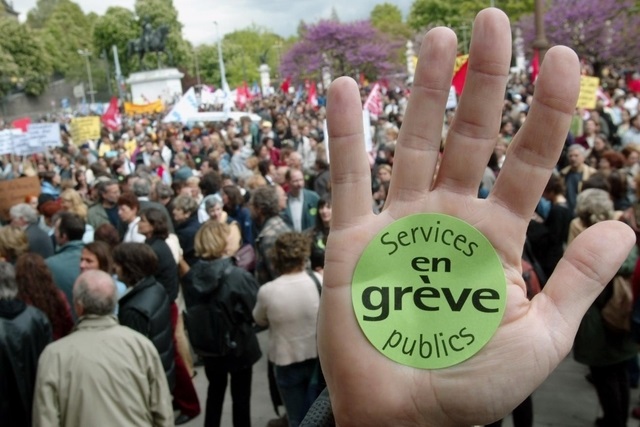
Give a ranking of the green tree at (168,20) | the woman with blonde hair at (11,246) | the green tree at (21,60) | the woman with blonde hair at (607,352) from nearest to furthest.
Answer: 1. the woman with blonde hair at (607,352)
2. the woman with blonde hair at (11,246)
3. the green tree at (21,60)
4. the green tree at (168,20)

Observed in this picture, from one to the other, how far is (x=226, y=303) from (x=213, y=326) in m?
0.18

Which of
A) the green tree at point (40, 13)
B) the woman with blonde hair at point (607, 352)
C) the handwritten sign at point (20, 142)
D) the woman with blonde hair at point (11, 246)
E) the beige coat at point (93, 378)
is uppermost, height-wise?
the green tree at point (40, 13)

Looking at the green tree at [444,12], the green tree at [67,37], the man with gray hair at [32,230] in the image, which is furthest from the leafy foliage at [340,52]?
the green tree at [67,37]

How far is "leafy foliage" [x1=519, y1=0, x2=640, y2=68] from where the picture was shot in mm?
26594

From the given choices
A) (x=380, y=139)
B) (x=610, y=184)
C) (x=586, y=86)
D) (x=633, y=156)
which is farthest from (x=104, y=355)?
(x=380, y=139)

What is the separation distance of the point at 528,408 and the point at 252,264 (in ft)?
7.27

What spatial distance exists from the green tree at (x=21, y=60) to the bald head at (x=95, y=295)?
186 feet

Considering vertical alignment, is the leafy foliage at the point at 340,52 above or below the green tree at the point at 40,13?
below

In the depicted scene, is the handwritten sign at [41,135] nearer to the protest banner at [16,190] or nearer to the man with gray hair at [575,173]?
the protest banner at [16,190]

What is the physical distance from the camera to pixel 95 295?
10.3 feet

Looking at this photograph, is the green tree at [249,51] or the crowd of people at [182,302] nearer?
the crowd of people at [182,302]

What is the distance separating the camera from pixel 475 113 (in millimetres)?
1418

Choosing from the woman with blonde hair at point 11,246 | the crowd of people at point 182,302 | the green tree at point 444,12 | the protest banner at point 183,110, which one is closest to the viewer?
the crowd of people at point 182,302

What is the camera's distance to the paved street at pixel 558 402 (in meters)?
4.48
